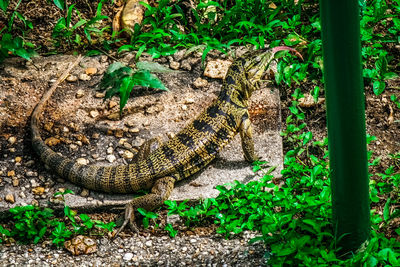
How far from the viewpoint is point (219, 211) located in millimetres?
5633

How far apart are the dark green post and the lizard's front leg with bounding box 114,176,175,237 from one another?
184cm

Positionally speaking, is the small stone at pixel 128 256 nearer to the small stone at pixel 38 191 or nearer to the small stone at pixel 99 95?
the small stone at pixel 38 191

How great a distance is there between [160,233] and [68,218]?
0.97 meters

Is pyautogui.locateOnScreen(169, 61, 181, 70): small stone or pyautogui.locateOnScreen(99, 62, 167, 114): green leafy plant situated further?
pyautogui.locateOnScreen(169, 61, 181, 70): small stone

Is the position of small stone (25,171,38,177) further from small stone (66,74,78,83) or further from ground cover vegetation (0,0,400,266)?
small stone (66,74,78,83)

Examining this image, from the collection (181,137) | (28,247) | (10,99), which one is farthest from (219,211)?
(10,99)

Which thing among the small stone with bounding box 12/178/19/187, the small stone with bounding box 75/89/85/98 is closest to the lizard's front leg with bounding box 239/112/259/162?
the small stone with bounding box 75/89/85/98

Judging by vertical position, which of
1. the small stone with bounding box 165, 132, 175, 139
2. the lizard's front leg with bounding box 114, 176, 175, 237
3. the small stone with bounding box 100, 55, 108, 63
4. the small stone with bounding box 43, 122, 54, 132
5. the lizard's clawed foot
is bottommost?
the lizard's clawed foot

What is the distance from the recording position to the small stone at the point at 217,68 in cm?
713

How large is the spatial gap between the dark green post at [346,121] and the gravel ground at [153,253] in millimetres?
906

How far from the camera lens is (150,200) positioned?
18.7 ft

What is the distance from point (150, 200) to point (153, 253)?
615mm

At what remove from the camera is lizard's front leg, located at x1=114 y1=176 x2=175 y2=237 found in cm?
559

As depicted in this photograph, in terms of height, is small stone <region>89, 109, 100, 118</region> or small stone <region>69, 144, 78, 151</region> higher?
small stone <region>89, 109, 100, 118</region>
